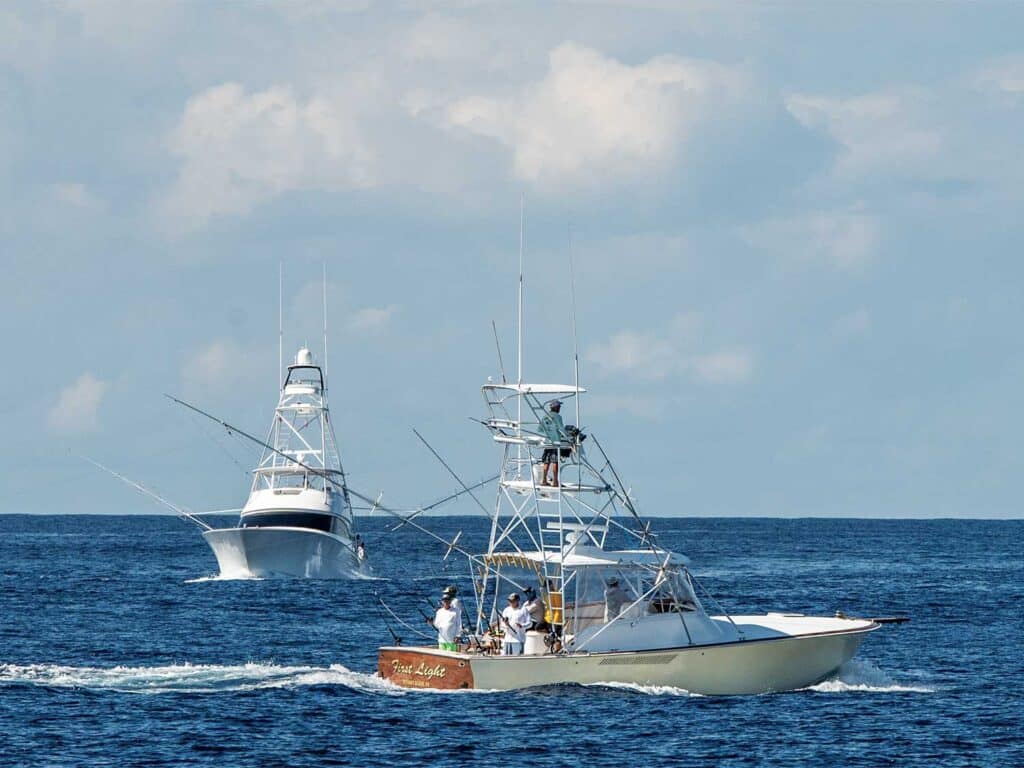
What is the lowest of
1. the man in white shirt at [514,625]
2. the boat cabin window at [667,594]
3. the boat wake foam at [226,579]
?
the man in white shirt at [514,625]

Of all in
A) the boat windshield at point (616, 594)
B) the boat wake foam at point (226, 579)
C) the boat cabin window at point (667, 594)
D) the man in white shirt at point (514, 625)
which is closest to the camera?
the man in white shirt at point (514, 625)

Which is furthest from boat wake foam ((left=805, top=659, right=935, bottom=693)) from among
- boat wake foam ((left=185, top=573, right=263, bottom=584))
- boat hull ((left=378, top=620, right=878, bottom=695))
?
boat wake foam ((left=185, top=573, right=263, bottom=584))

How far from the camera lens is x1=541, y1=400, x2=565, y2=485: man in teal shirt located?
39344mm

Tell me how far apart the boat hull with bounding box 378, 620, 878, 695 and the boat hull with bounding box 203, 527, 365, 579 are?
41300 mm

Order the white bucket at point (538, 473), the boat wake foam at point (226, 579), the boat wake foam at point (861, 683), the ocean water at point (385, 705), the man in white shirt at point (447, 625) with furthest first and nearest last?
the boat wake foam at point (226, 579) → the boat wake foam at point (861, 683) → the white bucket at point (538, 473) → the man in white shirt at point (447, 625) → the ocean water at point (385, 705)

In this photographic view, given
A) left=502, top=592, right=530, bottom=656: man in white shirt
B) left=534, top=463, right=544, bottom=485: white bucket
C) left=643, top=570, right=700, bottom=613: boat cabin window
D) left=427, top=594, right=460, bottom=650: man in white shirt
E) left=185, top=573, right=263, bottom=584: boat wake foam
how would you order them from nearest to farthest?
left=502, top=592, right=530, bottom=656: man in white shirt → left=643, top=570, right=700, bottom=613: boat cabin window → left=427, top=594, right=460, bottom=650: man in white shirt → left=534, top=463, right=544, bottom=485: white bucket → left=185, top=573, right=263, bottom=584: boat wake foam

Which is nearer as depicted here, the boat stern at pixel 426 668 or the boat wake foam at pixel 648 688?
the boat wake foam at pixel 648 688

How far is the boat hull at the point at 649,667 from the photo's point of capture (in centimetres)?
3794

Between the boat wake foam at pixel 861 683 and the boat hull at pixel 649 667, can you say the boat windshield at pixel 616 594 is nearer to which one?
the boat hull at pixel 649 667

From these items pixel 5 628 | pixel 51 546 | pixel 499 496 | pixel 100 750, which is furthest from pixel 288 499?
pixel 51 546

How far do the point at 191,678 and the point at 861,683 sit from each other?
1643 cm

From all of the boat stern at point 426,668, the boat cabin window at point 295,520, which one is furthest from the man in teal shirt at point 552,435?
the boat cabin window at point 295,520

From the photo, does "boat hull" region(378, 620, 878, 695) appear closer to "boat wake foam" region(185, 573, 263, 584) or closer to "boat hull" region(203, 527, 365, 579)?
"boat hull" region(203, 527, 365, 579)

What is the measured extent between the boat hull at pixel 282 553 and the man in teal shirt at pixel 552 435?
139ft
